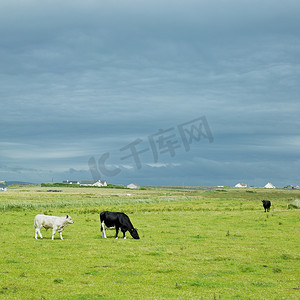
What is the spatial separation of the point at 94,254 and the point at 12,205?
4062 centimetres

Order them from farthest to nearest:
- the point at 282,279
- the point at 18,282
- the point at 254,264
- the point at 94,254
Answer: the point at 94,254 → the point at 254,264 → the point at 282,279 → the point at 18,282

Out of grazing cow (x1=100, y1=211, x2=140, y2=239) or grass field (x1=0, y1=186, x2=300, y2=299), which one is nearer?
grass field (x1=0, y1=186, x2=300, y2=299)

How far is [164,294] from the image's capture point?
42.1 feet

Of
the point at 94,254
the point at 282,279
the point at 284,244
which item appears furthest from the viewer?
the point at 284,244

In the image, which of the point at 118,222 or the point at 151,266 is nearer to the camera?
the point at 151,266

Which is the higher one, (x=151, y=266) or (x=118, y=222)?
(x=118, y=222)

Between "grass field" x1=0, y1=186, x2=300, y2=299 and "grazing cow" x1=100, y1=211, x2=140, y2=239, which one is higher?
"grazing cow" x1=100, y1=211, x2=140, y2=239

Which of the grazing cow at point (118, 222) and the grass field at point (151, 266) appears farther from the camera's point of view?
the grazing cow at point (118, 222)

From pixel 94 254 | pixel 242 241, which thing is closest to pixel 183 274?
pixel 94 254

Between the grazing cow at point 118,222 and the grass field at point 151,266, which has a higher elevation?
the grazing cow at point 118,222

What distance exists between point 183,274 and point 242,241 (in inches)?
429

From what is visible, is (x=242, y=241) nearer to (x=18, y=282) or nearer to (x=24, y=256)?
(x=24, y=256)

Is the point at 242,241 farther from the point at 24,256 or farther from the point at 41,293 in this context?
the point at 41,293

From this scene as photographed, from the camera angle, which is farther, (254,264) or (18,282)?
(254,264)
